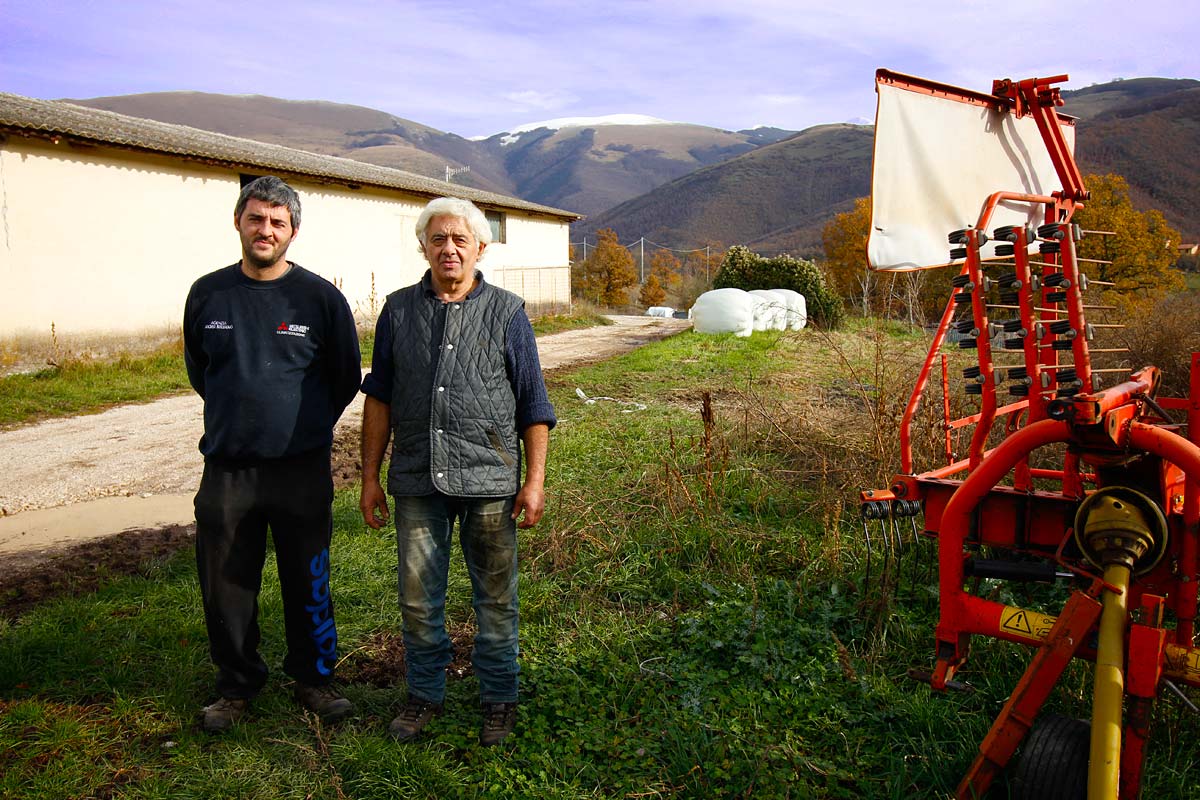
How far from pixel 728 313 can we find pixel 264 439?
14.2 metres

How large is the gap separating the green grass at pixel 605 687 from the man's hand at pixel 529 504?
771mm

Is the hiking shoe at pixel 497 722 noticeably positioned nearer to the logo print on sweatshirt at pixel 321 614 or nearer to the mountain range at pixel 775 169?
the logo print on sweatshirt at pixel 321 614

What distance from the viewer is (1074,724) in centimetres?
223

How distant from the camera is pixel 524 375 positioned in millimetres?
2793

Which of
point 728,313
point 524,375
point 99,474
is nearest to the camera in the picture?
point 524,375

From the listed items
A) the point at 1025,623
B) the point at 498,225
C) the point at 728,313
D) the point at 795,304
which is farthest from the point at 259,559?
the point at 498,225

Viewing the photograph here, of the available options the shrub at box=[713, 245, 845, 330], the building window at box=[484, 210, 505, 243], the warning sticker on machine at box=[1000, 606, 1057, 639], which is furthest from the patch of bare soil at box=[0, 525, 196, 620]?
the building window at box=[484, 210, 505, 243]

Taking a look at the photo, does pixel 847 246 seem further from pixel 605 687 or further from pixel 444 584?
pixel 444 584

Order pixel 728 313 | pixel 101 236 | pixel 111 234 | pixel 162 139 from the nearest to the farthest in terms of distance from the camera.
→ 1. pixel 101 236
2. pixel 111 234
3. pixel 162 139
4. pixel 728 313

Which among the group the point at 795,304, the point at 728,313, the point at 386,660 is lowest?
the point at 386,660

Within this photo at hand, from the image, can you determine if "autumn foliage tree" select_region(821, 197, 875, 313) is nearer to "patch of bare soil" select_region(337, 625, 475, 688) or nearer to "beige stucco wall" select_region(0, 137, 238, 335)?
"beige stucco wall" select_region(0, 137, 238, 335)

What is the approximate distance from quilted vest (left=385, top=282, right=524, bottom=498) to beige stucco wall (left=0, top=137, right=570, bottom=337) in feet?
28.2

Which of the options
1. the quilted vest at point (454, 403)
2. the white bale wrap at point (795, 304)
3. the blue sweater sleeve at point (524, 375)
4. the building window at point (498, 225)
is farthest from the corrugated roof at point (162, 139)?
the blue sweater sleeve at point (524, 375)

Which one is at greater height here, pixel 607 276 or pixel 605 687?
pixel 607 276
